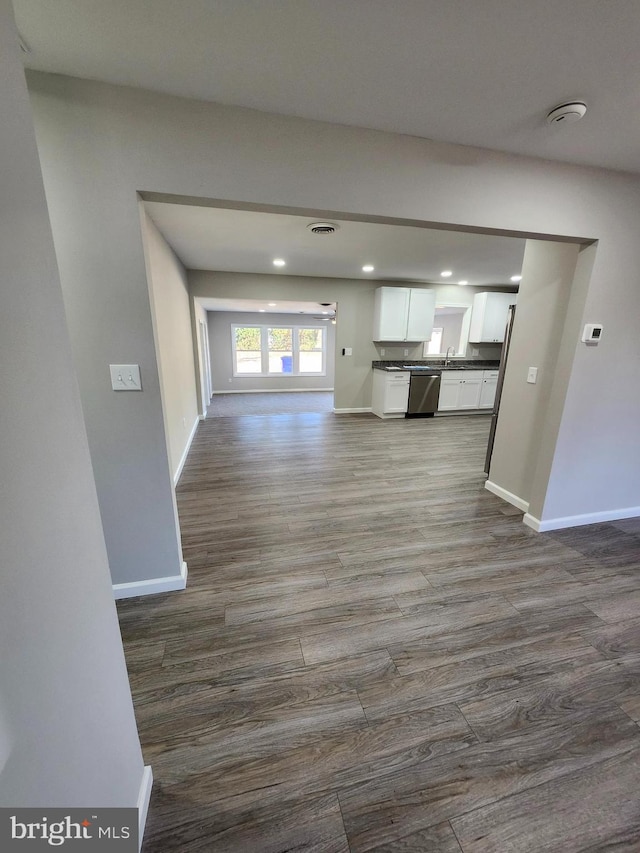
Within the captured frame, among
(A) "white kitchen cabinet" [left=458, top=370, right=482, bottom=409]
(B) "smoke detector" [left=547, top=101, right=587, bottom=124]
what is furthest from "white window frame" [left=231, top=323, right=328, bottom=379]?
(B) "smoke detector" [left=547, top=101, right=587, bottom=124]

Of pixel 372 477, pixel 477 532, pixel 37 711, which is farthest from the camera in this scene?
pixel 372 477

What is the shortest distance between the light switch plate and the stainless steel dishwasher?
16.1ft

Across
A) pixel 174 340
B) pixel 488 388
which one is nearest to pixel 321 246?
pixel 174 340

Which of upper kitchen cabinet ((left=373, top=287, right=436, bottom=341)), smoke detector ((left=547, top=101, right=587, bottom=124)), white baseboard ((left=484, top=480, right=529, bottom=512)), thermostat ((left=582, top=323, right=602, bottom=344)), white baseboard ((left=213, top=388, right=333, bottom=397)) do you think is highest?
smoke detector ((left=547, top=101, right=587, bottom=124))

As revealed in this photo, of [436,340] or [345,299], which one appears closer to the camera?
[345,299]

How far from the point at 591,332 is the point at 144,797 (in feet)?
10.4

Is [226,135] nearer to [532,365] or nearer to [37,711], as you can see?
[37,711]

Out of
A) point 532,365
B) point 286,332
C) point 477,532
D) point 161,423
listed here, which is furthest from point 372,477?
point 286,332

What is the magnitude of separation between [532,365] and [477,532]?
144 centimetres

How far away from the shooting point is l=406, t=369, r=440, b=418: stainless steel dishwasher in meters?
5.79

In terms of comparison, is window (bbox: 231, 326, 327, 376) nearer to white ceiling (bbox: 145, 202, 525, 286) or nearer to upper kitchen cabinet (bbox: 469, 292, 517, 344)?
white ceiling (bbox: 145, 202, 525, 286)

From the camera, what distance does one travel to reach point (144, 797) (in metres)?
1.00

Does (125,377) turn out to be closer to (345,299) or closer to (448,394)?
(345,299)

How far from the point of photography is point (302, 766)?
1.12m
